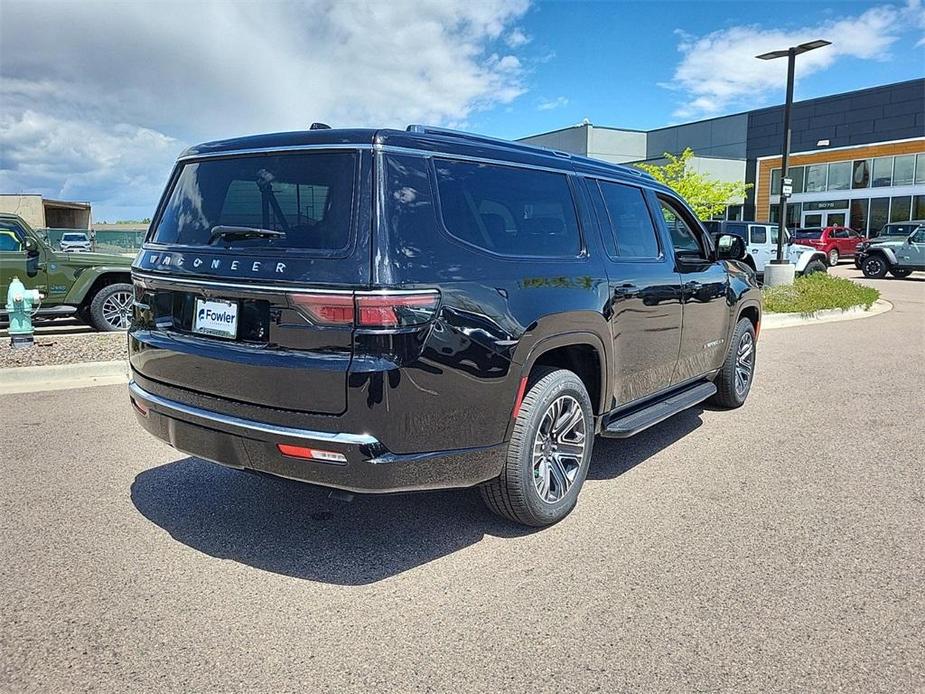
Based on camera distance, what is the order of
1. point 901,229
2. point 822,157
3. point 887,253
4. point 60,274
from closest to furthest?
point 60,274, point 887,253, point 901,229, point 822,157

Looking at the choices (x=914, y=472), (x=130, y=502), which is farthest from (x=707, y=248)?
(x=130, y=502)

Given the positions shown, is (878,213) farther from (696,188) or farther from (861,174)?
(696,188)

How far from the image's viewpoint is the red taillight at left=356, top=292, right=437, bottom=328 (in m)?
2.86

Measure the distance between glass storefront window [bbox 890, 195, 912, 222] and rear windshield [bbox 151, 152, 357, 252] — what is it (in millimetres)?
39155

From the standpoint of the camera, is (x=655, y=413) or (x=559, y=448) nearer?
(x=559, y=448)

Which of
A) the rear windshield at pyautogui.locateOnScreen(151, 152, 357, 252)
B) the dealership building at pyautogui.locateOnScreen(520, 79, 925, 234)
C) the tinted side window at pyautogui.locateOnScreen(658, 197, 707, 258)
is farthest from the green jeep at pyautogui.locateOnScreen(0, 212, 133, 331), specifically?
the dealership building at pyautogui.locateOnScreen(520, 79, 925, 234)

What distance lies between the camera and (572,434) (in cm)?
394

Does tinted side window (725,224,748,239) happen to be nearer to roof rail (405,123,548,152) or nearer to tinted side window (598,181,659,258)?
tinted side window (598,181,659,258)

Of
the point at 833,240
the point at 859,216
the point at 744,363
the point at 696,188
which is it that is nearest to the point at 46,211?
the point at 696,188

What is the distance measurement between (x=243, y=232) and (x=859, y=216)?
4082 centimetres

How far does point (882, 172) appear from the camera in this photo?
3675 centimetres

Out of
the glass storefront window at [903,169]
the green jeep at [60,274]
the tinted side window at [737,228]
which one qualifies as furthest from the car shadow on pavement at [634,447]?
the glass storefront window at [903,169]

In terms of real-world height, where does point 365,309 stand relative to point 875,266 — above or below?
below

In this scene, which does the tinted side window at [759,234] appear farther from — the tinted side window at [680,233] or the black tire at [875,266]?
the tinted side window at [680,233]
